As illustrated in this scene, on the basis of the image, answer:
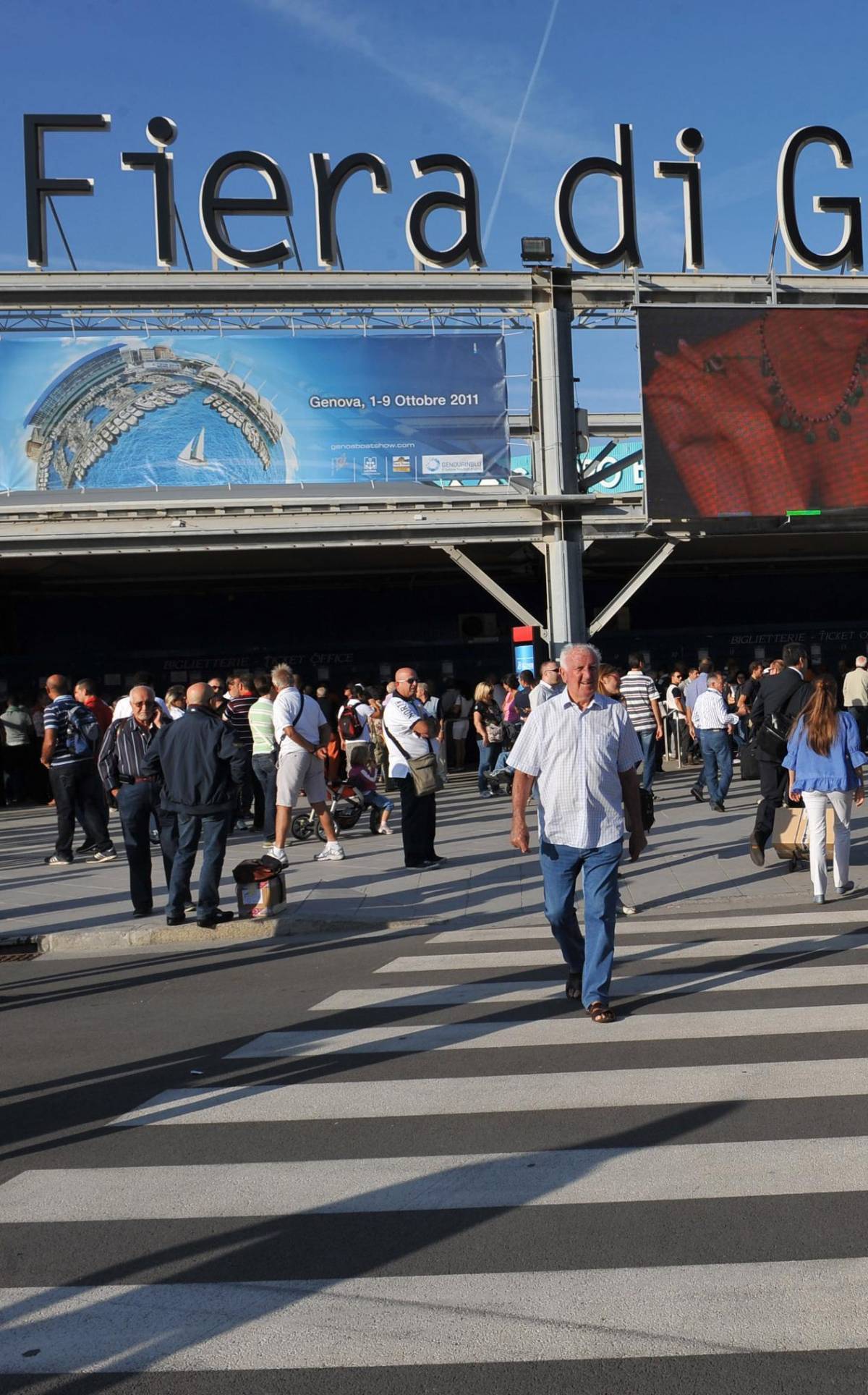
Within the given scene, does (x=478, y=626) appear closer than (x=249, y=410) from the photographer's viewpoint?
No

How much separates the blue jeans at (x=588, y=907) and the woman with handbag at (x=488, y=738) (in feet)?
38.6

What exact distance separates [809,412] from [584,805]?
1860 cm

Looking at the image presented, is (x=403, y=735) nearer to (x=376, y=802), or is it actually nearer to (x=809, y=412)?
(x=376, y=802)

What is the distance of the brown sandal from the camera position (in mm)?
6648

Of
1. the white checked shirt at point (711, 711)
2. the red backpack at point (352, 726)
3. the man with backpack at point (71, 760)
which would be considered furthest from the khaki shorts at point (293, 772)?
the red backpack at point (352, 726)

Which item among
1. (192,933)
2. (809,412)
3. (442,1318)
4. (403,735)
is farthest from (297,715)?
(809,412)

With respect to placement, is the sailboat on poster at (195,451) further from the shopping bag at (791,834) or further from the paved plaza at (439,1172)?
the paved plaza at (439,1172)

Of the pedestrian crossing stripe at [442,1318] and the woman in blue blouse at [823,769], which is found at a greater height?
the woman in blue blouse at [823,769]

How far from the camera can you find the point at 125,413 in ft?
74.3

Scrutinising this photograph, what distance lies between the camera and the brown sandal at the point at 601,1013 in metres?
6.65

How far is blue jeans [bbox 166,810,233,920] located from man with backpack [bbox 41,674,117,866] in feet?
12.3

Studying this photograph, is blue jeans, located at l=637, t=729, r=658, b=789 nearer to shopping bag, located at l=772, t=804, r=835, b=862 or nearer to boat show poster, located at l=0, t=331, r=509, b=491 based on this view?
shopping bag, located at l=772, t=804, r=835, b=862

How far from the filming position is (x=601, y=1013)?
262 inches

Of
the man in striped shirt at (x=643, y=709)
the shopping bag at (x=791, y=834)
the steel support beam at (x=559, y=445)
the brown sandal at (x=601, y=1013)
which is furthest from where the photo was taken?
the steel support beam at (x=559, y=445)
